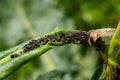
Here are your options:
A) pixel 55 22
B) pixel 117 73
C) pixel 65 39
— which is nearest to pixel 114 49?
pixel 117 73

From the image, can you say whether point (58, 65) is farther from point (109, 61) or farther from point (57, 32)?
point (109, 61)

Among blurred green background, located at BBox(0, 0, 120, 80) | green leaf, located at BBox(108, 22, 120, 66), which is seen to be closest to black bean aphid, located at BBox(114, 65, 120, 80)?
green leaf, located at BBox(108, 22, 120, 66)

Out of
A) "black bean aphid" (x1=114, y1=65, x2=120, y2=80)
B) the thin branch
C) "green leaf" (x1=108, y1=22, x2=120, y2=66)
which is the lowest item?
"black bean aphid" (x1=114, y1=65, x2=120, y2=80)

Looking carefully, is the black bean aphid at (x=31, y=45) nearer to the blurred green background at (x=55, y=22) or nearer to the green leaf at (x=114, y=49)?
the green leaf at (x=114, y=49)

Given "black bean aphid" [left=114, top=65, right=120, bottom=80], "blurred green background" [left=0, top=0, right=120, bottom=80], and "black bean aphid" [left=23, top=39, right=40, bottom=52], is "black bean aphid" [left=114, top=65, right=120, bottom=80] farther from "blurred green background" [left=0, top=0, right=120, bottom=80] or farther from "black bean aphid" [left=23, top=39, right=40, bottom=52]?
"blurred green background" [left=0, top=0, right=120, bottom=80]

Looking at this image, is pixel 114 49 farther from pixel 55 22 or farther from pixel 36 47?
pixel 55 22

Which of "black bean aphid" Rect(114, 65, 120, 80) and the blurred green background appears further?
the blurred green background

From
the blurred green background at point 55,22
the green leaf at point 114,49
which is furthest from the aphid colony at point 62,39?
the blurred green background at point 55,22
